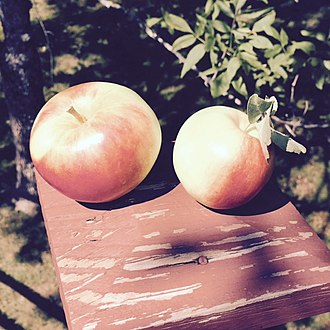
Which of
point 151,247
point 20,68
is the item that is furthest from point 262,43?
point 20,68

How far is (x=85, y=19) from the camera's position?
3.92 m

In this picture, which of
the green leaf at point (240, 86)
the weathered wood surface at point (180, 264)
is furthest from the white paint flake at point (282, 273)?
the green leaf at point (240, 86)

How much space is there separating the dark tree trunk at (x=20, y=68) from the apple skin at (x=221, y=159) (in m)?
1.21

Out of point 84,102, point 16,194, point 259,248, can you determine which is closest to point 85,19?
point 16,194

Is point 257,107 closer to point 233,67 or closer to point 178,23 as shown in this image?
point 233,67

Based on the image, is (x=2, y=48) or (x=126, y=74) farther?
(x=126, y=74)

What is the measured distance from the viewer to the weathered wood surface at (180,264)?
110 cm

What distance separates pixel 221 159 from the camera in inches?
48.1

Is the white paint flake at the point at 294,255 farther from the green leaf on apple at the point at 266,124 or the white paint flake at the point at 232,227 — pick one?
the green leaf on apple at the point at 266,124

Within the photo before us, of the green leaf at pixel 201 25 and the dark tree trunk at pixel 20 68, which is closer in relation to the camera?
the green leaf at pixel 201 25

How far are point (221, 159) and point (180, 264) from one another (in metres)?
0.25

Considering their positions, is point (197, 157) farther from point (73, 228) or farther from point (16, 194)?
point (16, 194)

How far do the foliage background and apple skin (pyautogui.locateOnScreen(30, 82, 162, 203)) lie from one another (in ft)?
3.82

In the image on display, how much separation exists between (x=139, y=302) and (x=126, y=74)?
256cm
